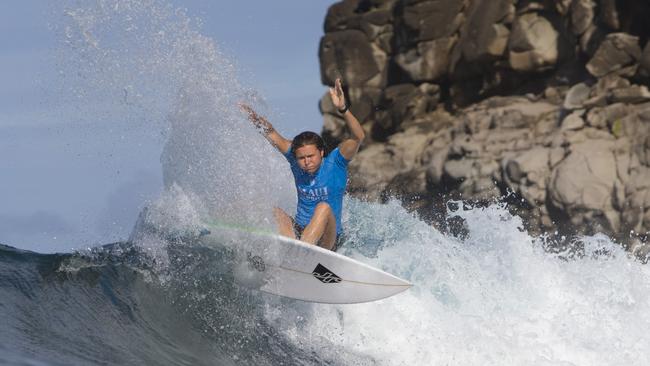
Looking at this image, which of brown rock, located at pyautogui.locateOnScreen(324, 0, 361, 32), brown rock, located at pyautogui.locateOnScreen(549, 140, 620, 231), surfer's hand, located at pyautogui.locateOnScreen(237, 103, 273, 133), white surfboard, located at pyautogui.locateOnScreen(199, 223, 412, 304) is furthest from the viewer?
brown rock, located at pyautogui.locateOnScreen(324, 0, 361, 32)

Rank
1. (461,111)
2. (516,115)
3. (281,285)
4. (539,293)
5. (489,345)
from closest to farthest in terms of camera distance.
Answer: (489,345) < (281,285) < (539,293) < (516,115) < (461,111)

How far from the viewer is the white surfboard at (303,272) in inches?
299

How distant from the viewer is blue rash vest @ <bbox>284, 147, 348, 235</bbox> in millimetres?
8297

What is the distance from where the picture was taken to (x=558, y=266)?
925cm

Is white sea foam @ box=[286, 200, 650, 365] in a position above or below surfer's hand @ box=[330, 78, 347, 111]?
below

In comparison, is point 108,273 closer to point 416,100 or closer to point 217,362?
point 217,362

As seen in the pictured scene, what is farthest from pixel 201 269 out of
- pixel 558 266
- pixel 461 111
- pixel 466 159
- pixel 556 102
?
pixel 461 111

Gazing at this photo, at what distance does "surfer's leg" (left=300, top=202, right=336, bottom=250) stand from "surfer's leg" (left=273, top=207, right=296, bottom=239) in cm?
27

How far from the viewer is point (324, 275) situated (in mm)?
7711

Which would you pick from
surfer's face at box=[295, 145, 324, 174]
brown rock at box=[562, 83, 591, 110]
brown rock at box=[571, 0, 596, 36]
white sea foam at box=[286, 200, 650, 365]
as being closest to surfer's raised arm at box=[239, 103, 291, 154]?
surfer's face at box=[295, 145, 324, 174]

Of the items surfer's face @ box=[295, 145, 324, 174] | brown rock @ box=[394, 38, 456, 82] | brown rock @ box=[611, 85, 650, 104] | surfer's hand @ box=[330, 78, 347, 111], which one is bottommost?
brown rock @ box=[611, 85, 650, 104]

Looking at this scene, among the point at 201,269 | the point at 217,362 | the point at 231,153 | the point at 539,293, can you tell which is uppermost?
the point at 231,153

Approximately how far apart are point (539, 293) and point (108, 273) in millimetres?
4430

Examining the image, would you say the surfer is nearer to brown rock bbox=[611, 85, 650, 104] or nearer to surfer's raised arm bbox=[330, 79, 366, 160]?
surfer's raised arm bbox=[330, 79, 366, 160]
